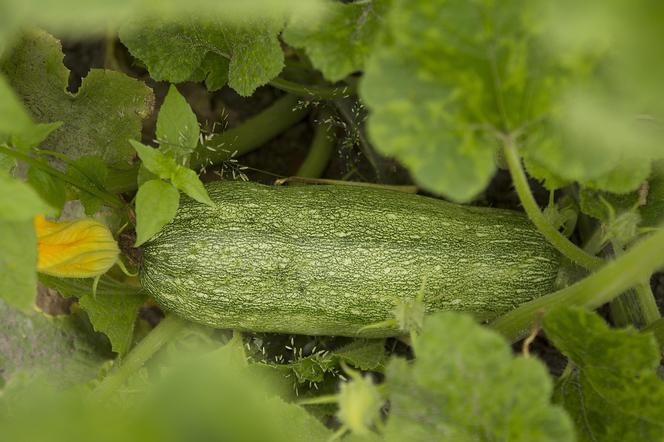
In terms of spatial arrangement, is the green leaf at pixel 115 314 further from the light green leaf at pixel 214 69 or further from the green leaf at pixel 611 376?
the green leaf at pixel 611 376

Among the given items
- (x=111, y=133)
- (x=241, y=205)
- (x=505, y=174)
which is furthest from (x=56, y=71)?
(x=505, y=174)

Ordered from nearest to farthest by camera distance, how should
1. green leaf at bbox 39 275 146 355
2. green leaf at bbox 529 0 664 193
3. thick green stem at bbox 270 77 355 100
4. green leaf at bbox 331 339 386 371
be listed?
green leaf at bbox 529 0 664 193, green leaf at bbox 331 339 386 371, green leaf at bbox 39 275 146 355, thick green stem at bbox 270 77 355 100

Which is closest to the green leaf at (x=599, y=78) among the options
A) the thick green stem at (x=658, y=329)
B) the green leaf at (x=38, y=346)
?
the thick green stem at (x=658, y=329)

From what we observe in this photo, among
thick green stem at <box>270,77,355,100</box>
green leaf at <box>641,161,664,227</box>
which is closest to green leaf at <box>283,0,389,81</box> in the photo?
thick green stem at <box>270,77,355,100</box>

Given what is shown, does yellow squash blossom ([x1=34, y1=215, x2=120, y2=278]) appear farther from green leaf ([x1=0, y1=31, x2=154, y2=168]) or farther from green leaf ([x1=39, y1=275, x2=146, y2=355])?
green leaf ([x1=0, y1=31, x2=154, y2=168])

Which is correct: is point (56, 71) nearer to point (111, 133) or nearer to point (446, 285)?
point (111, 133)

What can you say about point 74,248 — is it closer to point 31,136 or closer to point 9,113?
point 31,136
